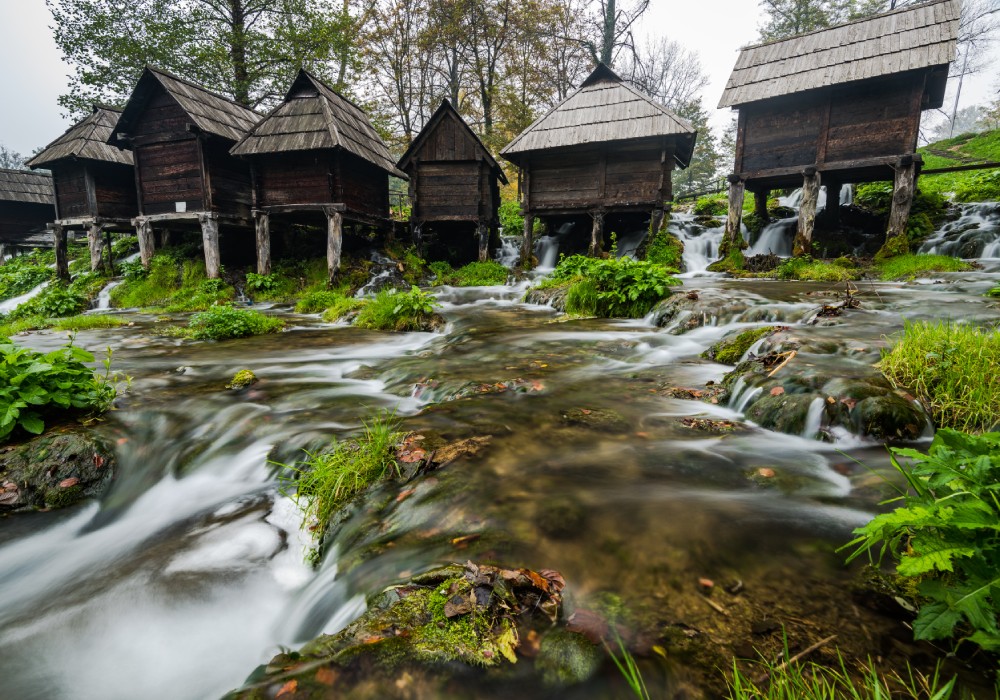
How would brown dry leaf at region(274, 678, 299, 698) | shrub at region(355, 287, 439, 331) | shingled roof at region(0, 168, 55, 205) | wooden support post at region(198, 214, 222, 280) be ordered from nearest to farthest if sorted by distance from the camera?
brown dry leaf at region(274, 678, 299, 698) < shrub at region(355, 287, 439, 331) < wooden support post at region(198, 214, 222, 280) < shingled roof at region(0, 168, 55, 205)

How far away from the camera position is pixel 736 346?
5.44 meters

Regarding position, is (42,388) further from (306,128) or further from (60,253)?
(60,253)

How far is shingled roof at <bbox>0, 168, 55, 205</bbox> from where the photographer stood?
89.3 feet

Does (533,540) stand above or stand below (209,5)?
below

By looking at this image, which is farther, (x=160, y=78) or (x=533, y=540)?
(x=160, y=78)

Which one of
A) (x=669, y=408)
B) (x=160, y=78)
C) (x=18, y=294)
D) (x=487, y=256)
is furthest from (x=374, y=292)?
(x=18, y=294)

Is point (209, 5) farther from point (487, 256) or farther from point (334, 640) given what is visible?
point (334, 640)

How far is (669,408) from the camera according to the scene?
12.8 ft

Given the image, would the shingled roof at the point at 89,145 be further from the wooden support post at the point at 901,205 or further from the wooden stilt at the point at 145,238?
the wooden support post at the point at 901,205

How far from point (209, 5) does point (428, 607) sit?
1073 inches

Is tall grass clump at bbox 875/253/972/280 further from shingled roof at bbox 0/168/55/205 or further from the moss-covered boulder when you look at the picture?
shingled roof at bbox 0/168/55/205

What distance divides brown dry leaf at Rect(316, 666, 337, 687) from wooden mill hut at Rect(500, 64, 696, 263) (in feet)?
50.3

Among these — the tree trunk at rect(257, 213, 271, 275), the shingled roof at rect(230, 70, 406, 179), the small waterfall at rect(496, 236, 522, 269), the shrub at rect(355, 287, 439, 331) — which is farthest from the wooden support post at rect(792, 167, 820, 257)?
the tree trunk at rect(257, 213, 271, 275)

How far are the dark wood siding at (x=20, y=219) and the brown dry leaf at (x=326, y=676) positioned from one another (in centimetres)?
3914
